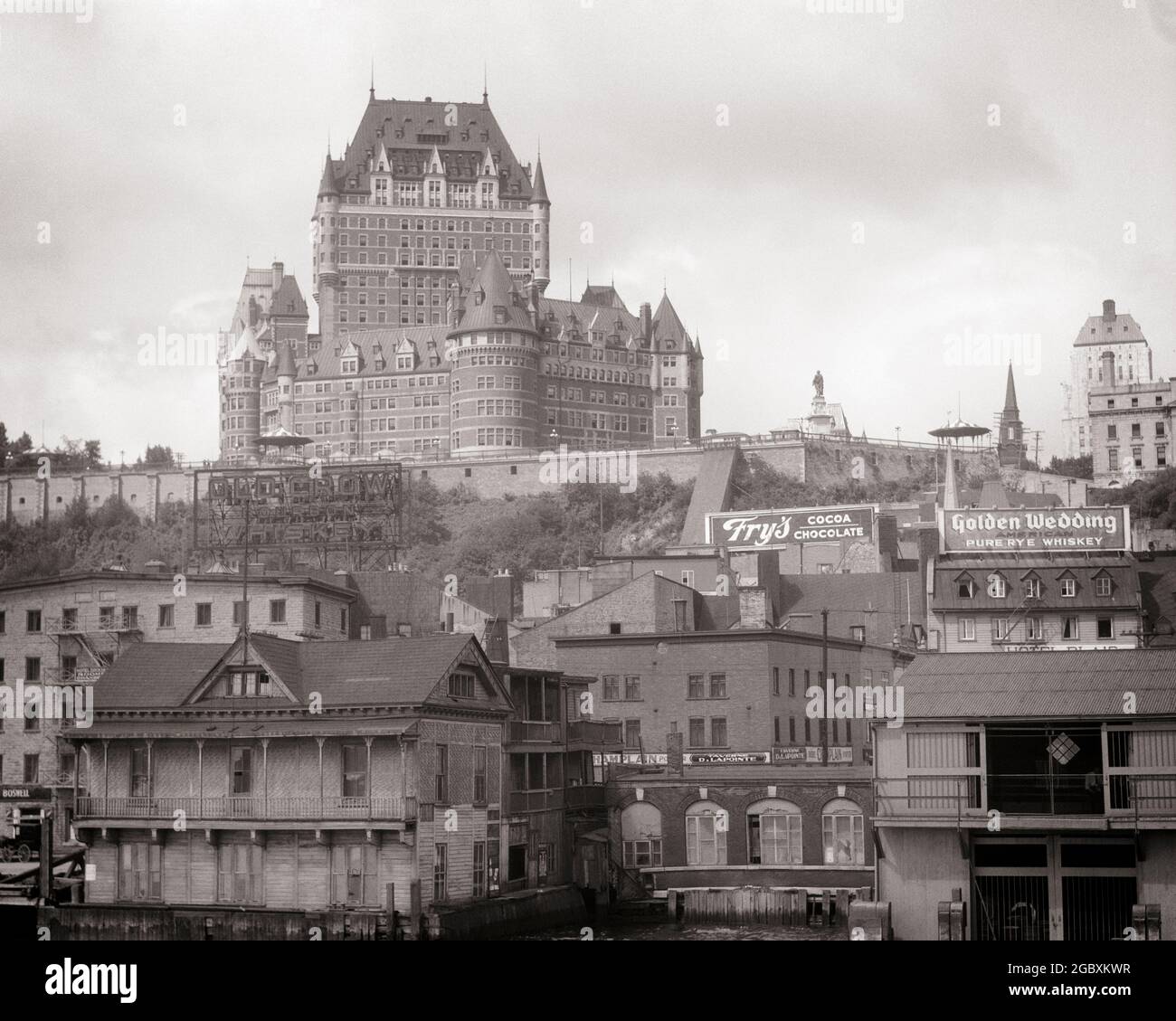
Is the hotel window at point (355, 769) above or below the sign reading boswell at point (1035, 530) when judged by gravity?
below

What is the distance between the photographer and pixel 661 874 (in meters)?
45.4

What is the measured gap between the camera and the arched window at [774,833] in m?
44.5

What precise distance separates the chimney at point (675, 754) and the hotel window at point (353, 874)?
10327mm

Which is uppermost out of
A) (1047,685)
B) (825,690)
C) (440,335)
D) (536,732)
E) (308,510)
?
(440,335)

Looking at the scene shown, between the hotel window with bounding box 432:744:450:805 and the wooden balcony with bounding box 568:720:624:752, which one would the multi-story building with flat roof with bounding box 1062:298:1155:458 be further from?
the hotel window with bounding box 432:744:450:805

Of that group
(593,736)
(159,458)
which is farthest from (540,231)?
(593,736)

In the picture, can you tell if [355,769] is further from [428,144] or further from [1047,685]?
[428,144]

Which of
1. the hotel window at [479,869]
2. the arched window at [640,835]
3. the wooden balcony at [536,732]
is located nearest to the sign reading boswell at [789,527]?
the wooden balcony at [536,732]

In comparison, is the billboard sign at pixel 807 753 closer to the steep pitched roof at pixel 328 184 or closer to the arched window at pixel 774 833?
the arched window at pixel 774 833

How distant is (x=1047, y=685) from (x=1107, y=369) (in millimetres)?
70480

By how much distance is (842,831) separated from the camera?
145ft

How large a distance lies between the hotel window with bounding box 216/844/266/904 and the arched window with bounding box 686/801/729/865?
10.7 meters
